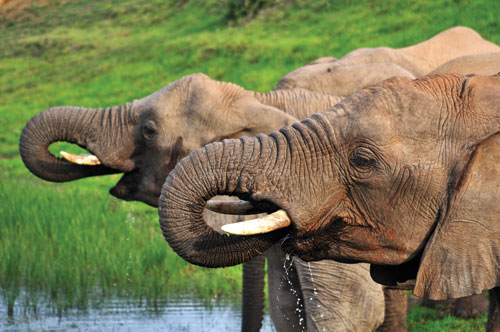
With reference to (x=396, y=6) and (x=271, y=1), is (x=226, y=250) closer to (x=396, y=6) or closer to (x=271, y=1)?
(x=396, y=6)

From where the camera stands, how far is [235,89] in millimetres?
5715

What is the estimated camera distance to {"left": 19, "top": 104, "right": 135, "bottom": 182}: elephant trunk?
5738 mm

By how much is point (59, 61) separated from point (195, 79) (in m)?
23.4

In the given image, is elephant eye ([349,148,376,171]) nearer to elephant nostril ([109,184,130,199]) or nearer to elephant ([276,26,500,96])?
elephant nostril ([109,184,130,199])

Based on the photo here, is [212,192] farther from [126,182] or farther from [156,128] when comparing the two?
[126,182]

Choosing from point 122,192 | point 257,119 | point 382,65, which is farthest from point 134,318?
point 382,65

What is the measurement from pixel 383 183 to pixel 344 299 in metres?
1.73

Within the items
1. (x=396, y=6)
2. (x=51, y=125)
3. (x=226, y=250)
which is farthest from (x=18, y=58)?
(x=226, y=250)

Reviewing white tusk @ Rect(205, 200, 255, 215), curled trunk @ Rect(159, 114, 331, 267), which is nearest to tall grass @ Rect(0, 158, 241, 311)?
white tusk @ Rect(205, 200, 255, 215)

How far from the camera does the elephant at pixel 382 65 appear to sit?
287 inches

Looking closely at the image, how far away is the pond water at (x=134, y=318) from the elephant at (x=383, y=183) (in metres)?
3.65

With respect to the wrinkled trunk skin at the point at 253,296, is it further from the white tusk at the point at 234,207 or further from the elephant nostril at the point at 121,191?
the white tusk at the point at 234,207

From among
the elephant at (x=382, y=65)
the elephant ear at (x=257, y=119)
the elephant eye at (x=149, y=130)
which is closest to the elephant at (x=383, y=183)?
the elephant ear at (x=257, y=119)

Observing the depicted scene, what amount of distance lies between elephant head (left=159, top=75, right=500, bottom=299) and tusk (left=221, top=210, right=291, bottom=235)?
0.08 ft
